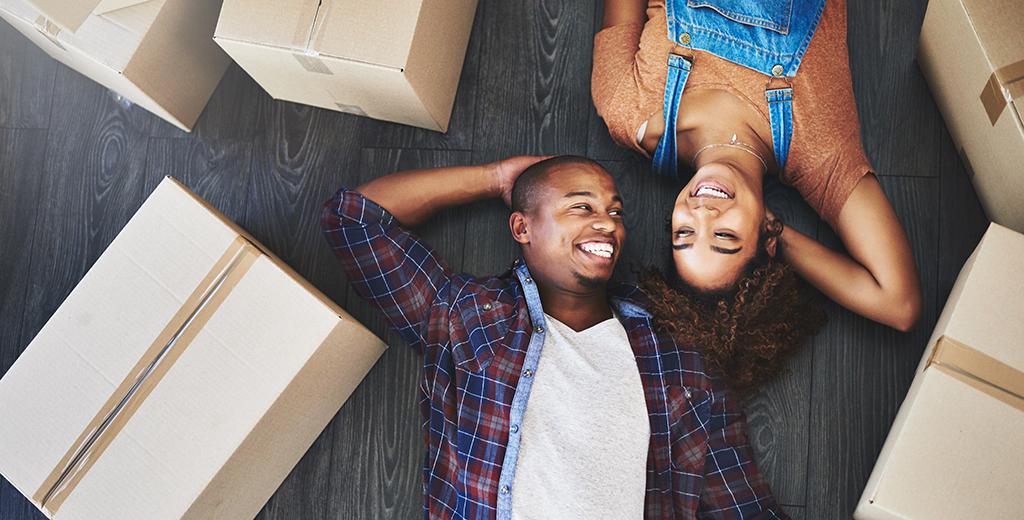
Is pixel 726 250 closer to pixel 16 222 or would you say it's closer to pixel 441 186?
pixel 441 186

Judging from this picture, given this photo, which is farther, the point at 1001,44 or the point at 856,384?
the point at 856,384

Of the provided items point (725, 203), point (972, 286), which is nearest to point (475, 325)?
point (725, 203)

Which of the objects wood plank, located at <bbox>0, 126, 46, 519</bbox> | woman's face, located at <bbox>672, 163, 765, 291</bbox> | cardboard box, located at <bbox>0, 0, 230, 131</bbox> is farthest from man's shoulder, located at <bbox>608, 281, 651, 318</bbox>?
wood plank, located at <bbox>0, 126, 46, 519</bbox>

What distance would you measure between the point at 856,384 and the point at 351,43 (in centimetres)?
104

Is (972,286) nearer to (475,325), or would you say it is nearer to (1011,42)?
(1011,42)

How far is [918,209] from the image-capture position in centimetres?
151

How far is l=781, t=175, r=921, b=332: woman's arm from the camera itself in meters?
1.37

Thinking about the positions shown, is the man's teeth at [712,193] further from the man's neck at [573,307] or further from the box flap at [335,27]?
the box flap at [335,27]

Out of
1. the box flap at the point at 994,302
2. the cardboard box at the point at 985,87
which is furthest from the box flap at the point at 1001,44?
the box flap at the point at 994,302

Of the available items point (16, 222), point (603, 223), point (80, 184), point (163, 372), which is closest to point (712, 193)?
point (603, 223)

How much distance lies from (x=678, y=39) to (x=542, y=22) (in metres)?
0.33

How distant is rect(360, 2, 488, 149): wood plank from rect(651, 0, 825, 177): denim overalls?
15.9 inches

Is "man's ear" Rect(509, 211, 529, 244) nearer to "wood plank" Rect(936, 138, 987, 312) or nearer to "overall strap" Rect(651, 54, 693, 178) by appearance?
"overall strap" Rect(651, 54, 693, 178)

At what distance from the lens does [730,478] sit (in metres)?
1.38
